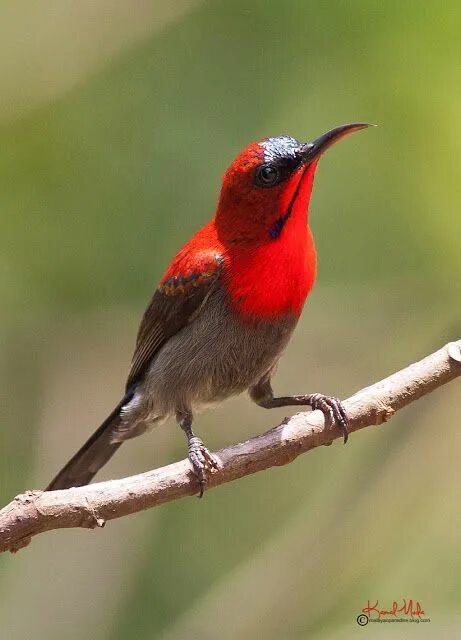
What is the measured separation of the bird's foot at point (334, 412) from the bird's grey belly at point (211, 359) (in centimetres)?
38

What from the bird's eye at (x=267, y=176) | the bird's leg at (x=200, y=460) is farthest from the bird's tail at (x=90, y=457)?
the bird's eye at (x=267, y=176)

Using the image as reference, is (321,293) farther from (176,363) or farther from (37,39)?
(37,39)

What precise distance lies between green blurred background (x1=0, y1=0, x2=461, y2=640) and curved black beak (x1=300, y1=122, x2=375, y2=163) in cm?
58

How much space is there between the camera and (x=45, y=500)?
3.68 m

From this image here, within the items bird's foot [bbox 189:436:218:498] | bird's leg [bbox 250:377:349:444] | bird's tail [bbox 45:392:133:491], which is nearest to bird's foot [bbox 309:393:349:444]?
bird's leg [bbox 250:377:349:444]

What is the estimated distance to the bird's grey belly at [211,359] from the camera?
470cm

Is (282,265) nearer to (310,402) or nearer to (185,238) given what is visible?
(310,402)

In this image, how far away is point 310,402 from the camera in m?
4.74

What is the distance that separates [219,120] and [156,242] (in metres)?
0.83

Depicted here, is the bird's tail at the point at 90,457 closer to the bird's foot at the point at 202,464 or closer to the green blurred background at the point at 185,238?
the green blurred background at the point at 185,238

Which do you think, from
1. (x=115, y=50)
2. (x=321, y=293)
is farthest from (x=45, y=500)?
(x=115, y=50)

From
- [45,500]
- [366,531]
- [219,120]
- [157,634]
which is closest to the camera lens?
[45,500]

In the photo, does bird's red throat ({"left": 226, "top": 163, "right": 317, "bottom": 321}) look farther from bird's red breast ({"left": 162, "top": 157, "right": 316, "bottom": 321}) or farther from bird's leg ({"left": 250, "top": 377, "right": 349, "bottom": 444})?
bird's leg ({"left": 250, "top": 377, "right": 349, "bottom": 444})
